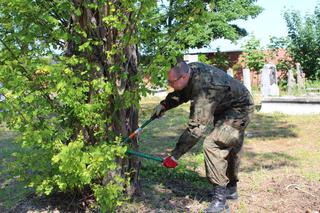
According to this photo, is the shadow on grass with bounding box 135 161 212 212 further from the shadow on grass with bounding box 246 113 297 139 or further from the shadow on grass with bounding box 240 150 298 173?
the shadow on grass with bounding box 246 113 297 139

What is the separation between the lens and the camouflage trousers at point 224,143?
4.25 meters

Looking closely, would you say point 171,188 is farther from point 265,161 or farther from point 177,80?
point 265,161

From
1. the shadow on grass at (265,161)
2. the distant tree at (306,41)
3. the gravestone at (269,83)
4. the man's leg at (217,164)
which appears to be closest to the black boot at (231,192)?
the man's leg at (217,164)

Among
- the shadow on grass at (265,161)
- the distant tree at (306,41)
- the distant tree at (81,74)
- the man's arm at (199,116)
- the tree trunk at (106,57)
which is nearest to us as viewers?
the distant tree at (81,74)

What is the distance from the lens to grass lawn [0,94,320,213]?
4.52 meters

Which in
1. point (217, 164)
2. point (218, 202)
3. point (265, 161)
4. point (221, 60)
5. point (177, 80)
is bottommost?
point (265, 161)

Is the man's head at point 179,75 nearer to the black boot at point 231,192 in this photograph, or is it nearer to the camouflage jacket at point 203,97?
the camouflage jacket at point 203,97

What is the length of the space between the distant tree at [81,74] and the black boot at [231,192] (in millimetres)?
1284

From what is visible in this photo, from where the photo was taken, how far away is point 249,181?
546 cm

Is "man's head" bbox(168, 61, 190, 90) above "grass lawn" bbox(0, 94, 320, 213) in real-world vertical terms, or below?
above

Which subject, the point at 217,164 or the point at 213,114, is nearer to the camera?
the point at 217,164

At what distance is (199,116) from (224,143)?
0.54 meters

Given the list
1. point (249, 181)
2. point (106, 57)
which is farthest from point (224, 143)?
point (106, 57)

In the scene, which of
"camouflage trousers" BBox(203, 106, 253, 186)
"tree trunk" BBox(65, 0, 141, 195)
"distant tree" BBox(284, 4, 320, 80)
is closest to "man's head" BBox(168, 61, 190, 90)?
"tree trunk" BBox(65, 0, 141, 195)
